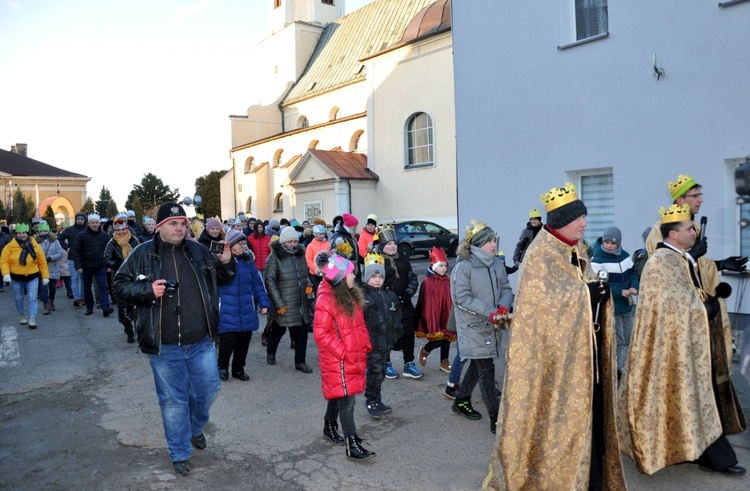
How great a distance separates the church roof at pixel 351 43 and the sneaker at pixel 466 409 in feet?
106

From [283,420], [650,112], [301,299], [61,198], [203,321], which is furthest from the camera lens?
[61,198]

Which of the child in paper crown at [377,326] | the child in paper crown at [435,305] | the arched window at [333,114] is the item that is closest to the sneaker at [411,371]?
the child in paper crown at [435,305]

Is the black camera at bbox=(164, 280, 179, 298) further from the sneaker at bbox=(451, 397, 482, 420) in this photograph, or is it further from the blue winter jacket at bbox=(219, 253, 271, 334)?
the sneaker at bbox=(451, 397, 482, 420)

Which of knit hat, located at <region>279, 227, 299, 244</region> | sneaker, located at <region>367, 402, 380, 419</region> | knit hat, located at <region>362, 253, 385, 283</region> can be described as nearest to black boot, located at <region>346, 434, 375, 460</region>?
sneaker, located at <region>367, 402, 380, 419</region>

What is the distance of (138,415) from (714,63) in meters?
9.32

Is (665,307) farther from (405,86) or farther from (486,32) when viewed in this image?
(405,86)

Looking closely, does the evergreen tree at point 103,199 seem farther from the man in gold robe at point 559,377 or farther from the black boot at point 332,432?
the man in gold robe at point 559,377

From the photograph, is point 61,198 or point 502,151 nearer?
point 502,151

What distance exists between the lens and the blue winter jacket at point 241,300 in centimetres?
736

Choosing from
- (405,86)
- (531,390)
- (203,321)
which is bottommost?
(531,390)

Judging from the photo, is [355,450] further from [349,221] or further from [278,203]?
[278,203]

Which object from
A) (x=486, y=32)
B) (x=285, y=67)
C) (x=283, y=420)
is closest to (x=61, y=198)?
(x=285, y=67)

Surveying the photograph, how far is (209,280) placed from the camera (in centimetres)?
504

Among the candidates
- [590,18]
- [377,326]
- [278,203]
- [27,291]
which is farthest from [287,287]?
[278,203]
